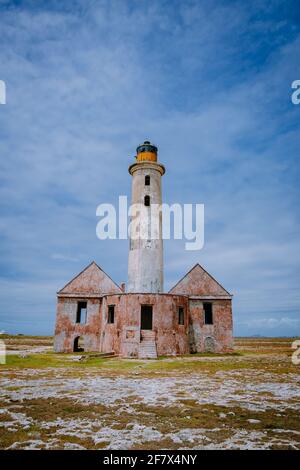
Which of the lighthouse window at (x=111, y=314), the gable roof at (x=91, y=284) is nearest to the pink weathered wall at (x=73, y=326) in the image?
the gable roof at (x=91, y=284)

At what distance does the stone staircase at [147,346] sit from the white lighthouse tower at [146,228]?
3700 millimetres

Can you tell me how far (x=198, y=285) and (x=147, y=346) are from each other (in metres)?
8.36

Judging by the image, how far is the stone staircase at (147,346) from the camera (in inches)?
795

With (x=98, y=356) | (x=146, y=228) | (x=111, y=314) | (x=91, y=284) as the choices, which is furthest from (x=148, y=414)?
(x=91, y=284)

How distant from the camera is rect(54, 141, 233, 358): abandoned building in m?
21.5

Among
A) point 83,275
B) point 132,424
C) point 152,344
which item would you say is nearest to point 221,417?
point 132,424

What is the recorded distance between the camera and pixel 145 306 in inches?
874

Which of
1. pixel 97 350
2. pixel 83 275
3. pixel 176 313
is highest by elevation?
pixel 83 275

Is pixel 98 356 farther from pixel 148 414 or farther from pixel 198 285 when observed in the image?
pixel 148 414

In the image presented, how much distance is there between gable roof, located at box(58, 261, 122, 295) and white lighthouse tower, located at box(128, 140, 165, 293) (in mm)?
2350

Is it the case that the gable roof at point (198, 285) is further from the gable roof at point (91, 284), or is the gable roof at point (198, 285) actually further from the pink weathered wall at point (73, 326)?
the pink weathered wall at point (73, 326)
